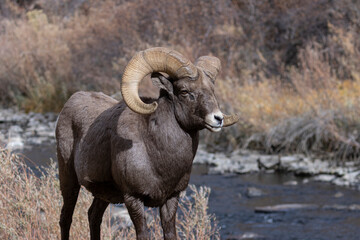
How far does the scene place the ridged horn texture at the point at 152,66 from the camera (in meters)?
2.75

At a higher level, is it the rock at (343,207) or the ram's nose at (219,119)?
the ram's nose at (219,119)

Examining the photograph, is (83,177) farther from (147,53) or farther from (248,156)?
(248,156)

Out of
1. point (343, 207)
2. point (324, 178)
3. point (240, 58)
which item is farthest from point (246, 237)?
point (240, 58)

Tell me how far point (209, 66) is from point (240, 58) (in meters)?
14.2

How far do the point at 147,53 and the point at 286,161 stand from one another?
948 centimetres

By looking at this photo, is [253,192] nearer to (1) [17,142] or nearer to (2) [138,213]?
(1) [17,142]

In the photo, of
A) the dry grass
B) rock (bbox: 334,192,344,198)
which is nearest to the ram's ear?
the dry grass

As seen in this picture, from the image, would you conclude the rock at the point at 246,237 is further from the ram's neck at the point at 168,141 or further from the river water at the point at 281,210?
the ram's neck at the point at 168,141

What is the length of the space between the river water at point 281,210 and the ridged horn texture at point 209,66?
5013 mm

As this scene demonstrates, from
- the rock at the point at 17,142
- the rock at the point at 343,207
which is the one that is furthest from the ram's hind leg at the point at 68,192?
the rock at the point at 17,142

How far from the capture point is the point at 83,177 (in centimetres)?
310

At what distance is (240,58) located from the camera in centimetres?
1697

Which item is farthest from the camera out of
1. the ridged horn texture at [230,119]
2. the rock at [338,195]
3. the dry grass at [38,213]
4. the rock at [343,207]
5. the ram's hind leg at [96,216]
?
the rock at [338,195]

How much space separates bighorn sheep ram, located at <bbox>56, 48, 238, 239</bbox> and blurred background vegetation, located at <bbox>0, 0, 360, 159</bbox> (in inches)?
345
